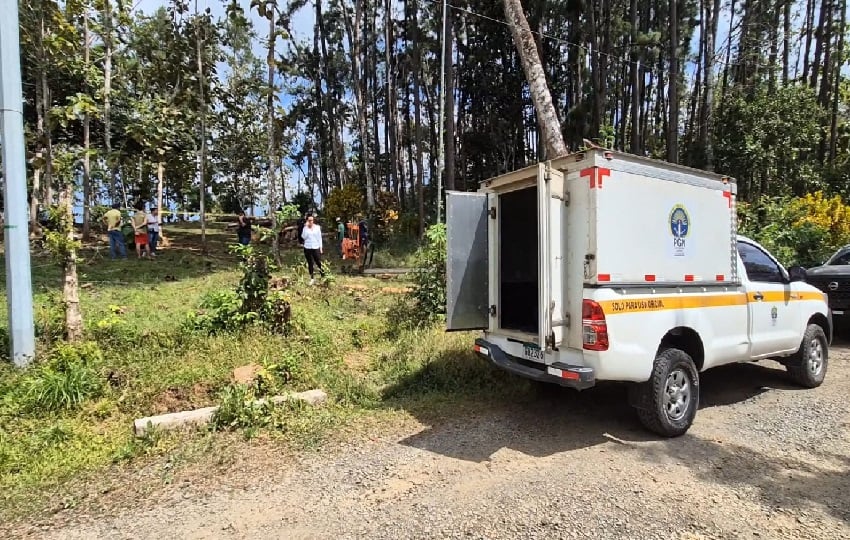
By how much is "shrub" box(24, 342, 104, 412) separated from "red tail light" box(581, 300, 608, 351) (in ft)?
15.4

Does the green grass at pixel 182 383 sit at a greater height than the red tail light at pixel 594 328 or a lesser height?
lesser

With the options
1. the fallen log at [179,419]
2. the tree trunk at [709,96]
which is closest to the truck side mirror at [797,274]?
the fallen log at [179,419]

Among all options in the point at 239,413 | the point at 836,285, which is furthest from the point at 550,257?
the point at 836,285

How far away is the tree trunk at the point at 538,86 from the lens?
400 inches

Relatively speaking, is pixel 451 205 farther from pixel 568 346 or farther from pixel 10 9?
pixel 10 9

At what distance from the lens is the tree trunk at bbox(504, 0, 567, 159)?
33.3 ft

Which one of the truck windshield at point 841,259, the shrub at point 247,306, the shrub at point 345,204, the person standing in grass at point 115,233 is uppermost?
the shrub at point 345,204

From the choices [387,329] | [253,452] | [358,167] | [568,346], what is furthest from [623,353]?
[358,167]

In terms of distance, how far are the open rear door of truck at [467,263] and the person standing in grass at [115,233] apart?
1264 cm

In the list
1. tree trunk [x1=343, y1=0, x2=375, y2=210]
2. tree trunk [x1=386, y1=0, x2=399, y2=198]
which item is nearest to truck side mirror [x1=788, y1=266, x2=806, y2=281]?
tree trunk [x1=343, y1=0, x2=375, y2=210]

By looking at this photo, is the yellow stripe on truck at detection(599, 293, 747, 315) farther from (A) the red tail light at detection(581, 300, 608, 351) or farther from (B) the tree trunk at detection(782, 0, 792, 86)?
(B) the tree trunk at detection(782, 0, 792, 86)

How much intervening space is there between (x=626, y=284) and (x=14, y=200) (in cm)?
638

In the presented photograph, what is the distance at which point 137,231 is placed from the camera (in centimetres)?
1569

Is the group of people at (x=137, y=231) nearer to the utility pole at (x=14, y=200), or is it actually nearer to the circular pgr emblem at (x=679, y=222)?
the utility pole at (x=14, y=200)
